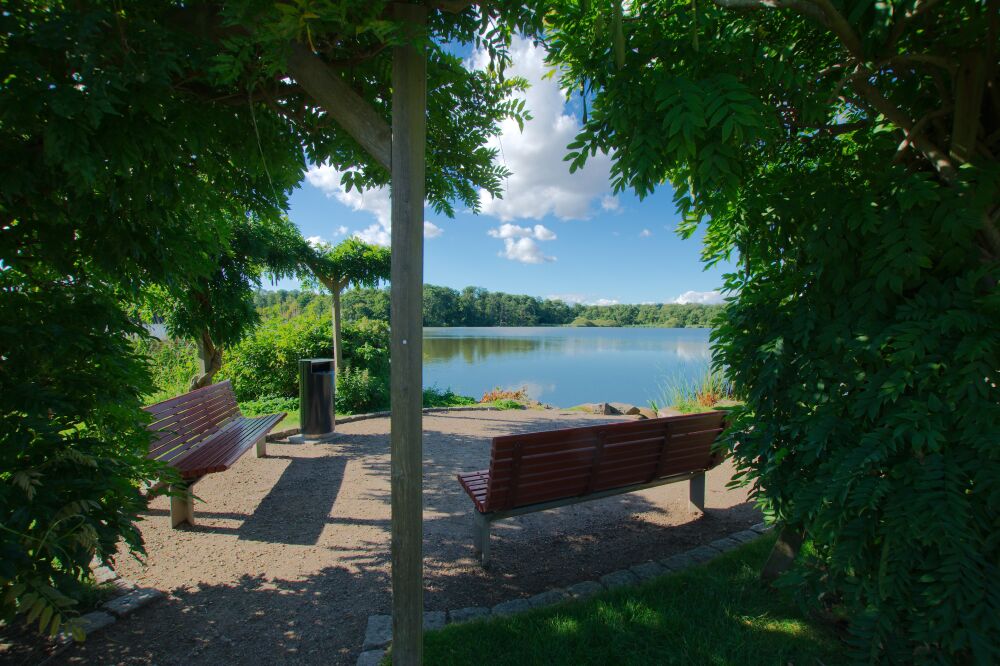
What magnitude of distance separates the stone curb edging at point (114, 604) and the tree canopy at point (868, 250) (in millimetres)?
3470

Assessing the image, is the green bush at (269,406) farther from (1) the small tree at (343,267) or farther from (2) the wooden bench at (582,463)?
Result: (2) the wooden bench at (582,463)

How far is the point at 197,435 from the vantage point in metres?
4.48

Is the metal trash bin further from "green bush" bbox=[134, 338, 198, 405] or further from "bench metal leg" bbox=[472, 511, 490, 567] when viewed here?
"green bush" bbox=[134, 338, 198, 405]

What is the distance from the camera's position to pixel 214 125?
220 centimetres

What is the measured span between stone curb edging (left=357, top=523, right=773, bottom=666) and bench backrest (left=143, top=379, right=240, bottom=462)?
2.14m

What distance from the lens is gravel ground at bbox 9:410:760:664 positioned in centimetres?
244

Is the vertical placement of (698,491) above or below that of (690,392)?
above

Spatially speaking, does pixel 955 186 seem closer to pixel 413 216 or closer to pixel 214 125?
pixel 413 216

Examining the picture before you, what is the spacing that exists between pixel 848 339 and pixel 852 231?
0.49m

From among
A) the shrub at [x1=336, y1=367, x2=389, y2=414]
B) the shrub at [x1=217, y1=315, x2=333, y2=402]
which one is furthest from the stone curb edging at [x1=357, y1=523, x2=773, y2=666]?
the shrub at [x1=217, y1=315, x2=333, y2=402]

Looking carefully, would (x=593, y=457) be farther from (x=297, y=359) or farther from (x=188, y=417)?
(x=297, y=359)

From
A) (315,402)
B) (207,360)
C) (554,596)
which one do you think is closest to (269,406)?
(207,360)

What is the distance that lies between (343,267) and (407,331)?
9.13 m

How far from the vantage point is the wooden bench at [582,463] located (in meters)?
3.08
